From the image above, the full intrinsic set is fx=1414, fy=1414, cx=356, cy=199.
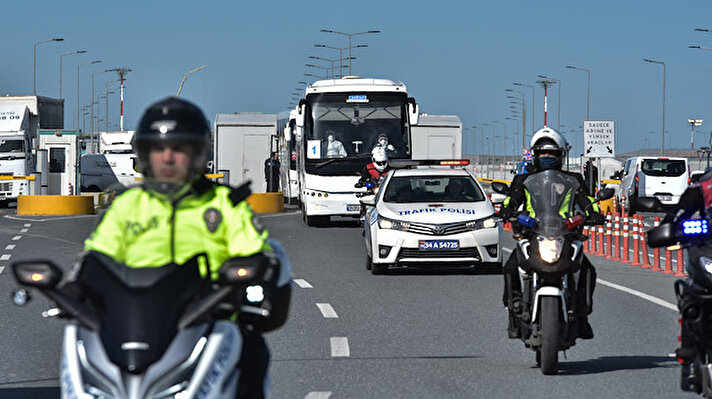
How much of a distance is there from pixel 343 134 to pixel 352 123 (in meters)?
0.31

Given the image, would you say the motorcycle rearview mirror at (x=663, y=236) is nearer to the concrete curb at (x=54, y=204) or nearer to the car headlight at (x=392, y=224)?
the car headlight at (x=392, y=224)

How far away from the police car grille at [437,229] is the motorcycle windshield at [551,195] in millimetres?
8023

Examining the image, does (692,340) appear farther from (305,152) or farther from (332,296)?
(305,152)

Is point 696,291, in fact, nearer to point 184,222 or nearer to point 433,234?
point 184,222

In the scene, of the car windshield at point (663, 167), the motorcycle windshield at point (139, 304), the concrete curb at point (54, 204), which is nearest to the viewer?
the motorcycle windshield at point (139, 304)

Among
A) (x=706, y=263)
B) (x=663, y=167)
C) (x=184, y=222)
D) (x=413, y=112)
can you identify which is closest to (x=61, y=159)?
(x=663, y=167)

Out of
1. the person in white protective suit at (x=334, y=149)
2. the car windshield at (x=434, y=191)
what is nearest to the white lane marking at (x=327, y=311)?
the car windshield at (x=434, y=191)

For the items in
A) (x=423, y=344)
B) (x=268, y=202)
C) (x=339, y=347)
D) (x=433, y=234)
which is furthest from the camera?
(x=268, y=202)

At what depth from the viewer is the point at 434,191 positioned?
64.1ft

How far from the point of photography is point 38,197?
1543 inches

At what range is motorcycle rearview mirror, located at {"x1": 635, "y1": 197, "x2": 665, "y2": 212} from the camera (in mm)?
7305

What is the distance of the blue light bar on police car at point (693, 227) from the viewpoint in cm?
686

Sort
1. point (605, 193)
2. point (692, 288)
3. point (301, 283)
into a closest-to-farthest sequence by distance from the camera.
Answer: point (692, 288), point (605, 193), point (301, 283)

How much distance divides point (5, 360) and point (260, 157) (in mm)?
35507
